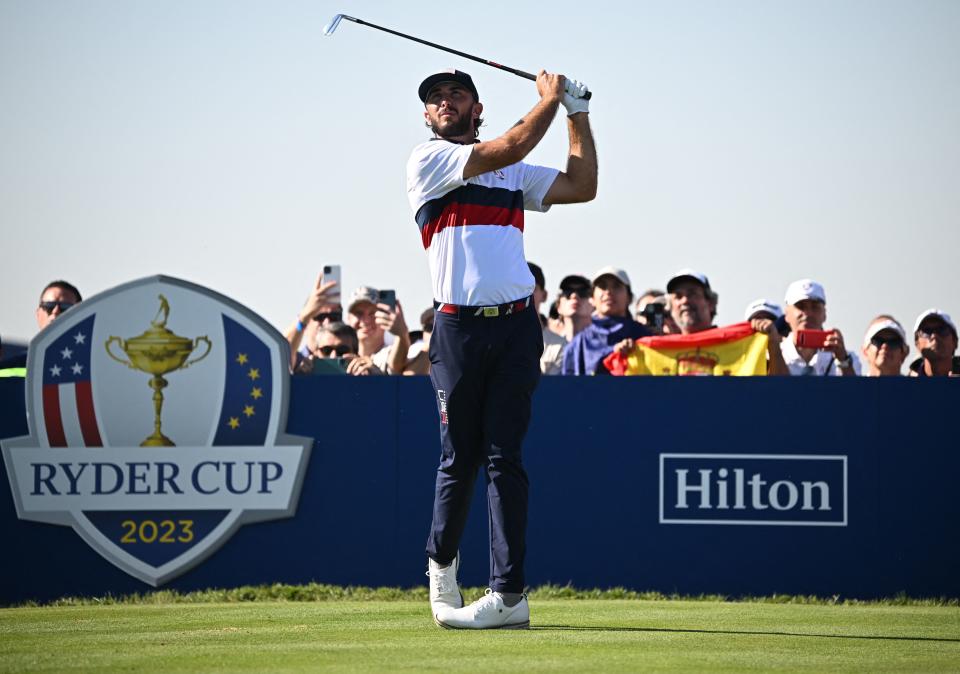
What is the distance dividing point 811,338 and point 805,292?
0.45 meters

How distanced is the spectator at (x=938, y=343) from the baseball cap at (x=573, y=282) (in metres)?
2.43

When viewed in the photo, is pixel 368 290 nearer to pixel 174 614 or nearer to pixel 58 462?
pixel 58 462

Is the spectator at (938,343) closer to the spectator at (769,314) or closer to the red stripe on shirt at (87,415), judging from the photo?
the spectator at (769,314)

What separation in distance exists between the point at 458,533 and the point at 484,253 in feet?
3.99

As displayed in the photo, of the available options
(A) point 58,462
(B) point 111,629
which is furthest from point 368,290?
(B) point 111,629

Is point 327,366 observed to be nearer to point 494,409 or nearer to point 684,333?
point 684,333

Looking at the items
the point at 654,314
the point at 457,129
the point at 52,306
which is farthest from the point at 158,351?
the point at 654,314

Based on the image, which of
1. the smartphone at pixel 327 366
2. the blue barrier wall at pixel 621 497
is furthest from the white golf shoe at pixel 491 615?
the smartphone at pixel 327 366

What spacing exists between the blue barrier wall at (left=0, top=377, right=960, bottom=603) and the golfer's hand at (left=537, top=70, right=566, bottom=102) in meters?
3.30

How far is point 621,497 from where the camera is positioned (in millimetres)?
9195

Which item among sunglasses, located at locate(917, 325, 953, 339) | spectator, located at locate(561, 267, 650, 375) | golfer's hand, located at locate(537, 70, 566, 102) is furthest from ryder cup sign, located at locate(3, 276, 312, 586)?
sunglasses, located at locate(917, 325, 953, 339)

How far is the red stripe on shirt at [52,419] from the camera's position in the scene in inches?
359

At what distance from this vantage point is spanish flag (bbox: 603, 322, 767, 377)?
955cm

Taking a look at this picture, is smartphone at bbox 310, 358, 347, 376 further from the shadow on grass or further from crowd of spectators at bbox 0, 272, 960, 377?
the shadow on grass
